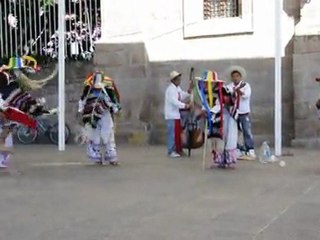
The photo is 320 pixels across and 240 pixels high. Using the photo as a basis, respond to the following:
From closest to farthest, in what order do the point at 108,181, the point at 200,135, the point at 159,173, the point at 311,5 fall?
1. the point at 108,181
2. the point at 159,173
3. the point at 200,135
4. the point at 311,5

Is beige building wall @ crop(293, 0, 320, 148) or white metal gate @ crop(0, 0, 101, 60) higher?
white metal gate @ crop(0, 0, 101, 60)

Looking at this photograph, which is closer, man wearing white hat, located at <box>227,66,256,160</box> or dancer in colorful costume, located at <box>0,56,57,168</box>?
dancer in colorful costume, located at <box>0,56,57,168</box>

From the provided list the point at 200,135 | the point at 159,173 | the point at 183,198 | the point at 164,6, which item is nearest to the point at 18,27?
the point at 164,6

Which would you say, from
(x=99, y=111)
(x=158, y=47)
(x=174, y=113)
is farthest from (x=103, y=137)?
(x=158, y=47)

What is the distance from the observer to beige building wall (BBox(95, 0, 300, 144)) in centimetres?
1577

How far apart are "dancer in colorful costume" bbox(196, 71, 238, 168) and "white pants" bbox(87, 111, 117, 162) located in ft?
5.21

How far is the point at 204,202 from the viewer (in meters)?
8.77

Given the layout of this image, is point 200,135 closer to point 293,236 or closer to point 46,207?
point 46,207

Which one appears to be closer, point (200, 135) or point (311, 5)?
point (200, 135)

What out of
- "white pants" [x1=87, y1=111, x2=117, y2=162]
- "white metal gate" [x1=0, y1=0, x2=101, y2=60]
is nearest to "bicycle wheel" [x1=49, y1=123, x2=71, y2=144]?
"white metal gate" [x1=0, y1=0, x2=101, y2=60]

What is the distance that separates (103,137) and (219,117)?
6.41 ft

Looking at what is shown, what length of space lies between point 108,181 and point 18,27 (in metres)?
7.99

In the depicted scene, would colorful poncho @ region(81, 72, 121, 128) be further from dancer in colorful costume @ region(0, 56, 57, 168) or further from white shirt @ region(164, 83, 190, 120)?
white shirt @ region(164, 83, 190, 120)

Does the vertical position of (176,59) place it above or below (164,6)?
below
